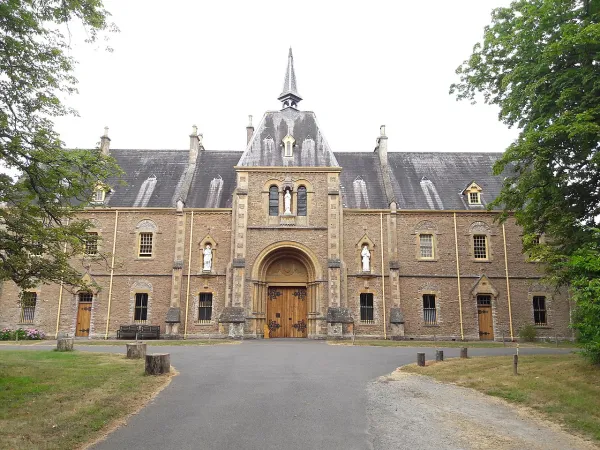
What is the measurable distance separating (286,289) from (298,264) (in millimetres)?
1763

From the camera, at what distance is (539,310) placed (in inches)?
1200

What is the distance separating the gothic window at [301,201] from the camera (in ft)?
98.6

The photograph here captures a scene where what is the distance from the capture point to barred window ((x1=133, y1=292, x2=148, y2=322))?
98.7 ft

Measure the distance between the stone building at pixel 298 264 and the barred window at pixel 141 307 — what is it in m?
0.09

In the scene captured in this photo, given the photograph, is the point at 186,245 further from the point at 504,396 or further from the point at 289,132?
the point at 504,396

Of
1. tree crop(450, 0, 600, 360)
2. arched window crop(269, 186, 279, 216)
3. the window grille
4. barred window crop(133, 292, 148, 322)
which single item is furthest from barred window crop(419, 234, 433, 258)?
barred window crop(133, 292, 148, 322)

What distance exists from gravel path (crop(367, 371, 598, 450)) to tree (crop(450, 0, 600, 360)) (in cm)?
634

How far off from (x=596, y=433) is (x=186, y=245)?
2598 cm

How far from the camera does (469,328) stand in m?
30.0

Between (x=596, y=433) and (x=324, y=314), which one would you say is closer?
(x=596, y=433)

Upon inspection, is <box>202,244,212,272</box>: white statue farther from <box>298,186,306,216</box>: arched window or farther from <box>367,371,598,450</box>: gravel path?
<box>367,371,598,450</box>: gravel path

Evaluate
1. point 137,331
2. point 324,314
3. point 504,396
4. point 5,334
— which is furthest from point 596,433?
point 5,334

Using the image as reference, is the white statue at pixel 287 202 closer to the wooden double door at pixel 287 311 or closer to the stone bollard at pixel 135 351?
the wooden double door at pixel 287 311

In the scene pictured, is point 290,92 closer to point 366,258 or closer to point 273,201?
point 273,201
